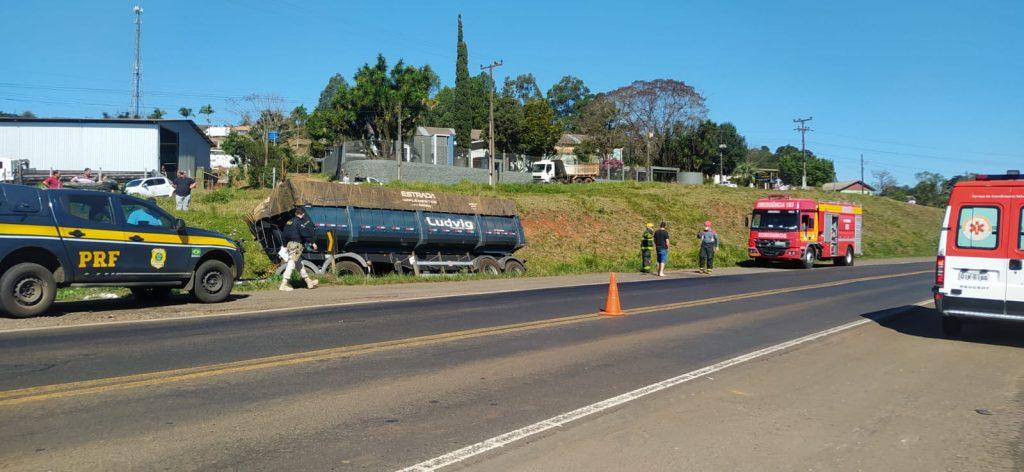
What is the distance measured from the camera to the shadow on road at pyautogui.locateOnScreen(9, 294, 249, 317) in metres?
12.5

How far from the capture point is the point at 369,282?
63.8 ft

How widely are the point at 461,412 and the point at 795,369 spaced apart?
15.3 ft

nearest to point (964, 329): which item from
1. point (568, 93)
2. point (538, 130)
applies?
point (538, 130)

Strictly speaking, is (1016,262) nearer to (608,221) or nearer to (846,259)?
(846,259)

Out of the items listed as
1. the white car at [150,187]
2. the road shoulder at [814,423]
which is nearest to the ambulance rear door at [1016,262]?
the road shoulder at [814,423]

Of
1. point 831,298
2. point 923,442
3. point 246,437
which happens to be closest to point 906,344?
point 923,442

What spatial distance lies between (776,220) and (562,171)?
2821cm

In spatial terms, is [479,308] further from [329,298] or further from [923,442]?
[923,442]

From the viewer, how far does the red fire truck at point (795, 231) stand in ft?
105

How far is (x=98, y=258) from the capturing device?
11.9 metres

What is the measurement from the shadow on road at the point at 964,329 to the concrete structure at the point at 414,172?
110 feet

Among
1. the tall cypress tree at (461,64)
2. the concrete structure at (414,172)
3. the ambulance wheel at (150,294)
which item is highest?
the tall cypress tree at (461,64)

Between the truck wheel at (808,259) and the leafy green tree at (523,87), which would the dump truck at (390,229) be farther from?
the leafy green tree at (523,87)

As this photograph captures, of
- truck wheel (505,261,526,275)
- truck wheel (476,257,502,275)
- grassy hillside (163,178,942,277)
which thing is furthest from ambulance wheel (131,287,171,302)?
truck wheel (505,261,526,275)
